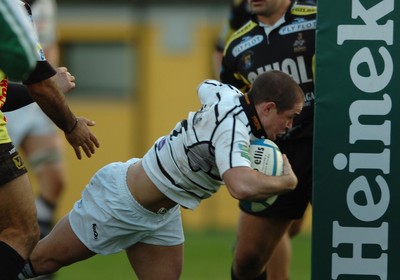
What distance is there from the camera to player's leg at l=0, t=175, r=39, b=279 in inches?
242

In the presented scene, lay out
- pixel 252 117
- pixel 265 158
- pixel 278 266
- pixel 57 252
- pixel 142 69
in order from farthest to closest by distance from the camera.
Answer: pixel 142 69
pixel 278 266
pixel 57 252
pixel 252 117
pixel 265 158

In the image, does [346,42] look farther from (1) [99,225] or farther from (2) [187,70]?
(2) [187,70]

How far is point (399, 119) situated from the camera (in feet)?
20.1

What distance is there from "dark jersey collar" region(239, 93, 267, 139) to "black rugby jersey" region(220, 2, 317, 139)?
→ 1.59m

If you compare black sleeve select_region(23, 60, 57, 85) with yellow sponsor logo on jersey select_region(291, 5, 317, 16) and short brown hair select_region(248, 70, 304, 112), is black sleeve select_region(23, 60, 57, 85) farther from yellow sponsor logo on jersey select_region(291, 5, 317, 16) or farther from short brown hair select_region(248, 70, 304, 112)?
yellow sponsor logo on jersey select_region(291, 5, 317, 16)

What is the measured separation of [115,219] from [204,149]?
78 centimetres

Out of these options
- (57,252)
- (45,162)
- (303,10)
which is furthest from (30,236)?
(45,162)

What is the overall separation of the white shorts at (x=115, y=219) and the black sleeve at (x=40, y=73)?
84cm

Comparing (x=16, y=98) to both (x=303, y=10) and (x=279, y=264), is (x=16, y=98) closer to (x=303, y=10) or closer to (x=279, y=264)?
(x=303, y=10)

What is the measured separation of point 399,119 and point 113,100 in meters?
14.3

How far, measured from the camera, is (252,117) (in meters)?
5.94

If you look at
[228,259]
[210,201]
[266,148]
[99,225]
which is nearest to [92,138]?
[99,225]

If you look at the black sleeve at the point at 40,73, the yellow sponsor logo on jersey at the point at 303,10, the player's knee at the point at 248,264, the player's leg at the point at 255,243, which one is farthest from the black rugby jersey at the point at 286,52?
the black sleeve at the point at 40,73

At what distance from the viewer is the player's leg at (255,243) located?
7.67 metres
